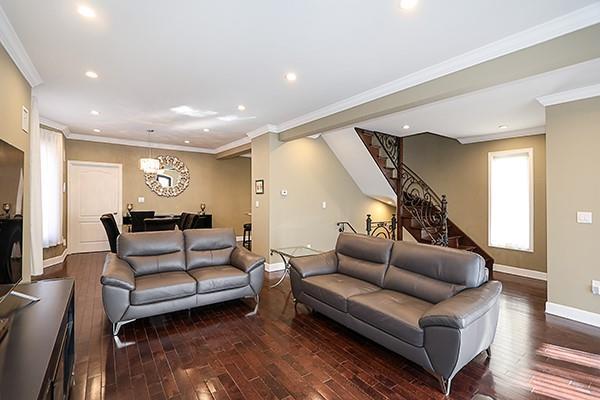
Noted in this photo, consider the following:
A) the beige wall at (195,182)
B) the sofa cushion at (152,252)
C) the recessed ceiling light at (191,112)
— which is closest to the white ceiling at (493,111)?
the recessed ceiling light at (191,112)

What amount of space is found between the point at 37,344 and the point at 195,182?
7.27 meters

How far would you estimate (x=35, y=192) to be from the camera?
4.04m

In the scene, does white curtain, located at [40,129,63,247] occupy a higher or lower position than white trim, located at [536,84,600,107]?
lower

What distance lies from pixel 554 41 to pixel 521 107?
6.59 ft

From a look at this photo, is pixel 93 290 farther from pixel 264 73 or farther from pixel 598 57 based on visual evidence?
pixel 598 57

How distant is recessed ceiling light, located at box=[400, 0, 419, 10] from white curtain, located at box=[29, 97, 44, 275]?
14.2ft

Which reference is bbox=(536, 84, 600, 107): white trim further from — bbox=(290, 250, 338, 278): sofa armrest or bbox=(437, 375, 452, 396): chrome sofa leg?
bbox=(437, 375, 452, 396): chrome sofa leg

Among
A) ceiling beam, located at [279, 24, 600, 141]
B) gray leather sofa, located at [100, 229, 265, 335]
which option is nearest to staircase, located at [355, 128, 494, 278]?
ceiling beam, located at [279, 24, 600, 141]

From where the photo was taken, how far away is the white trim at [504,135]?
207 inches

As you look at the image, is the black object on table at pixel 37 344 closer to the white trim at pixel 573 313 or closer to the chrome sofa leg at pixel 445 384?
the chrome sofa leg at pixel 445 384

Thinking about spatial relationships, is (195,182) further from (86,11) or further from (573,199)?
(573,199)

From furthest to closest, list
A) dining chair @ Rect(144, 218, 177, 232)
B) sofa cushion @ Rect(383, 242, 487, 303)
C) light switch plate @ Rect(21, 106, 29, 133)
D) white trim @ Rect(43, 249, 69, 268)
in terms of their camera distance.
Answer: dining chair @ Rect(144, 218, 177, 232) < white trim @ Rect(43, 249, 69, 268) < light switch plate @ Rect(21, 106, 29, 133) < sofa cushion @ Rect(383, 242, 487, 303)

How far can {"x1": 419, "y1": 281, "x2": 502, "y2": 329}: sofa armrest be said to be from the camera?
2.10 meters

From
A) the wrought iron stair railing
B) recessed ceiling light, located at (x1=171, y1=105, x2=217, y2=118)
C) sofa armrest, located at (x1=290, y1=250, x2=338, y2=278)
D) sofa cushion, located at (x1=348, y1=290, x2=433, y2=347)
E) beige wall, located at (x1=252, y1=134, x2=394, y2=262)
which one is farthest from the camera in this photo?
the wrought iron stair railing
